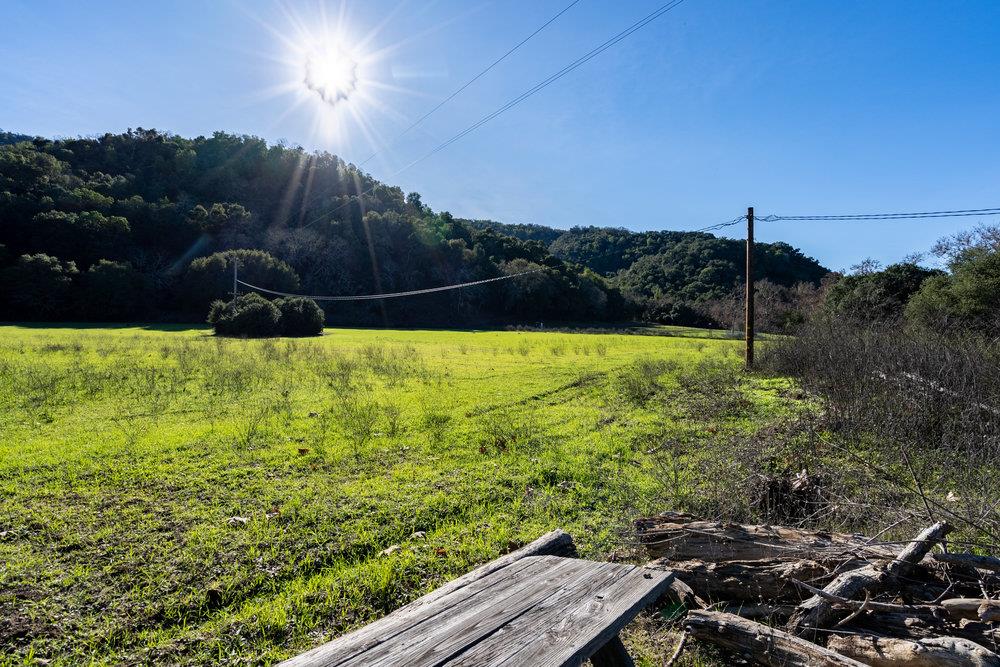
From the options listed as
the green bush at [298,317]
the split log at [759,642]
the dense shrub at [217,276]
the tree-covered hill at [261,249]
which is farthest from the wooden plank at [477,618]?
the dense shrub at [217,276]

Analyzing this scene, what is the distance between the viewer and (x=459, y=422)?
916 centimetres

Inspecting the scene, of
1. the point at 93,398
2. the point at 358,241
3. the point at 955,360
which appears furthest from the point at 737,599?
the point at 358,241

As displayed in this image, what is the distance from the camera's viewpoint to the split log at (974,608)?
2.41 metres

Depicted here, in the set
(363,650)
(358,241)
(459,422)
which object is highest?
(358,241)

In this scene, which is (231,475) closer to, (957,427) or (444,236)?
(957,427)

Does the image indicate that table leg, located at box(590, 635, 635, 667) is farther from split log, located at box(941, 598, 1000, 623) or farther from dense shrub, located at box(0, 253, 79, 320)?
dense shrub, located at box(0, 253, 79, 320)

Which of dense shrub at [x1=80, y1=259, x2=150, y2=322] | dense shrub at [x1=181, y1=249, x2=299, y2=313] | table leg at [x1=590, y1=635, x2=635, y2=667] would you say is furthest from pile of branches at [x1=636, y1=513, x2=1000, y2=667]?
dense shrub at [x1=80, y1=259, x2=150, y2=322]

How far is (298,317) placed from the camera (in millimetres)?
33125

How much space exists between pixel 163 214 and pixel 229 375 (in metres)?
51.9

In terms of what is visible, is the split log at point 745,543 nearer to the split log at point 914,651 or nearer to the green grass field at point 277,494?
the green grass field at point 277,494

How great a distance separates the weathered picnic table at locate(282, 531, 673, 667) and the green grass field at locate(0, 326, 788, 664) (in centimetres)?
140

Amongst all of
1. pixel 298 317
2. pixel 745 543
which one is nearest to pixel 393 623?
pixel 745 543

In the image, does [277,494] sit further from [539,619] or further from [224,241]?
[224,241]

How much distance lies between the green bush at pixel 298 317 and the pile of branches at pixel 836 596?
32635mm
